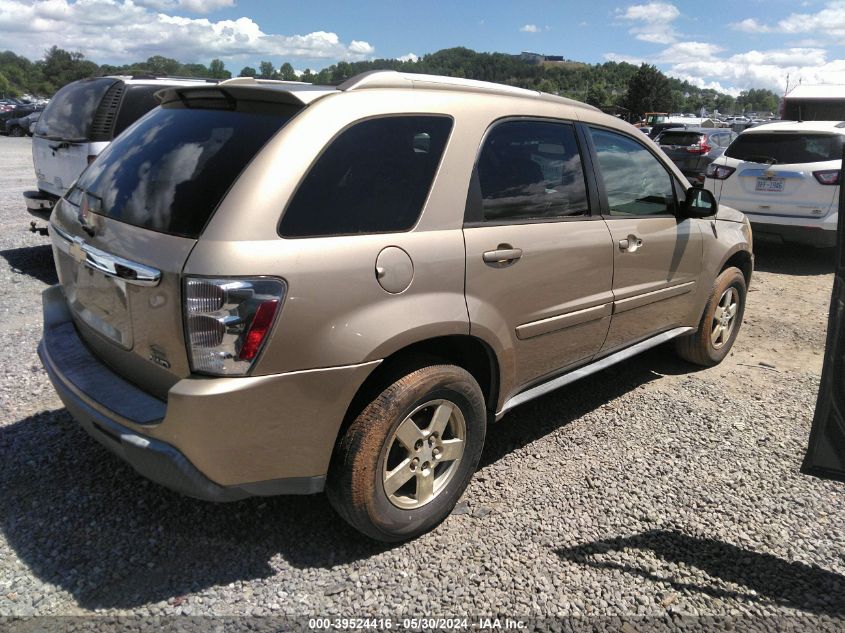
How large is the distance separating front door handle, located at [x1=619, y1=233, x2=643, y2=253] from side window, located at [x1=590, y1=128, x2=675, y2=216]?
15 cm

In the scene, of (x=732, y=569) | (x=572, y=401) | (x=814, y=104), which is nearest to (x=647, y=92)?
(x=814, y=104)

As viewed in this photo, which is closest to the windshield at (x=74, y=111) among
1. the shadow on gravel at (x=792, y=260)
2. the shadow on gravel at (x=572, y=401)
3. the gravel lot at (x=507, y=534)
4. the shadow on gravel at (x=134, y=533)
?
the gravel lot at (x=507, y=534)

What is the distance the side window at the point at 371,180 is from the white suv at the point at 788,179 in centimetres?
710

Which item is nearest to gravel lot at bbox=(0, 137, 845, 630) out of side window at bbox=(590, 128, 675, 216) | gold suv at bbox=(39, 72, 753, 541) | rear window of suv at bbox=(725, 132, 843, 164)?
gold suv at bbox=(39, 72, 753, 541)

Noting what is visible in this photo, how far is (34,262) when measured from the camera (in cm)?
714

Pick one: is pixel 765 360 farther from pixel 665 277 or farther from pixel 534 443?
pixel 534 443

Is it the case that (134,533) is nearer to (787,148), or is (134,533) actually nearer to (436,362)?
(436,362)

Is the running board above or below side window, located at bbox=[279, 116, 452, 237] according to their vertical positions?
below

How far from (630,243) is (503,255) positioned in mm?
1148

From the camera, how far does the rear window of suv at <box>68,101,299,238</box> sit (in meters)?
2.36

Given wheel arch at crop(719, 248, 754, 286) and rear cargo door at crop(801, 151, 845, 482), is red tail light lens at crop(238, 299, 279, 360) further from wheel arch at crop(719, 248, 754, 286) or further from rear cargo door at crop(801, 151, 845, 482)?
wheel arch at crop(719, 248, 754, 286)

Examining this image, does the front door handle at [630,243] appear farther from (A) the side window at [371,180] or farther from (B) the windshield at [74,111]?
(B) the windshield at [74,111]

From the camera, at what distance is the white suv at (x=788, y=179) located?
26.4 ft

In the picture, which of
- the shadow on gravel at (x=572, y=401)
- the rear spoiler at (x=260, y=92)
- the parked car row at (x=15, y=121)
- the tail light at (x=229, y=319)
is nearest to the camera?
the tail light at (x=229, y=319)
